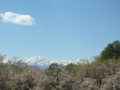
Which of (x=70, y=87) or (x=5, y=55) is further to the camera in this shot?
(x=70, y=87)

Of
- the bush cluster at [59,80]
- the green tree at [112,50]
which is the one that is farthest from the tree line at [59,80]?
the green tree at [112,50]

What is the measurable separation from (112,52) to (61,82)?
4273 cm

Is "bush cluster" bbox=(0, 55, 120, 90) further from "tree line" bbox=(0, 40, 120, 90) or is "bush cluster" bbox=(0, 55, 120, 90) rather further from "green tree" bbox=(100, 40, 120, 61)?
"green tree" bbox=(100, 40, 120, 61)

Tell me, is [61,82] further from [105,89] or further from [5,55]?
[5,55]

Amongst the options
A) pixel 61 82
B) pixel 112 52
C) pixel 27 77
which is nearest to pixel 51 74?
pixel 61 82

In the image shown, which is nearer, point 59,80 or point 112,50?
point 59,80

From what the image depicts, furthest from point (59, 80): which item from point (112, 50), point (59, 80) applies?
point (112, 50)

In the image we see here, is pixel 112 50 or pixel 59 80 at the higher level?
pixel 112 50

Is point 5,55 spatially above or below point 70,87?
above

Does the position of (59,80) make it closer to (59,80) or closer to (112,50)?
(59,80)

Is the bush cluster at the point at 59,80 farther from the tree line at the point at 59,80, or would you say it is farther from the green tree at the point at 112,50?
the green tree at the point at 112,50

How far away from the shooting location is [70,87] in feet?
63.3

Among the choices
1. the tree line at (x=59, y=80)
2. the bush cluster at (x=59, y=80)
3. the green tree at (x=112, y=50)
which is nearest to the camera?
the bush cluster at (x=59, y=80)

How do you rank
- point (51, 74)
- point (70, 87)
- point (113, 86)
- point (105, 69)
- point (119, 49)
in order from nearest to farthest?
point (113, 86) < point (70, 87) < point (51, 74) < point (105, 69) < point (119, 49)
